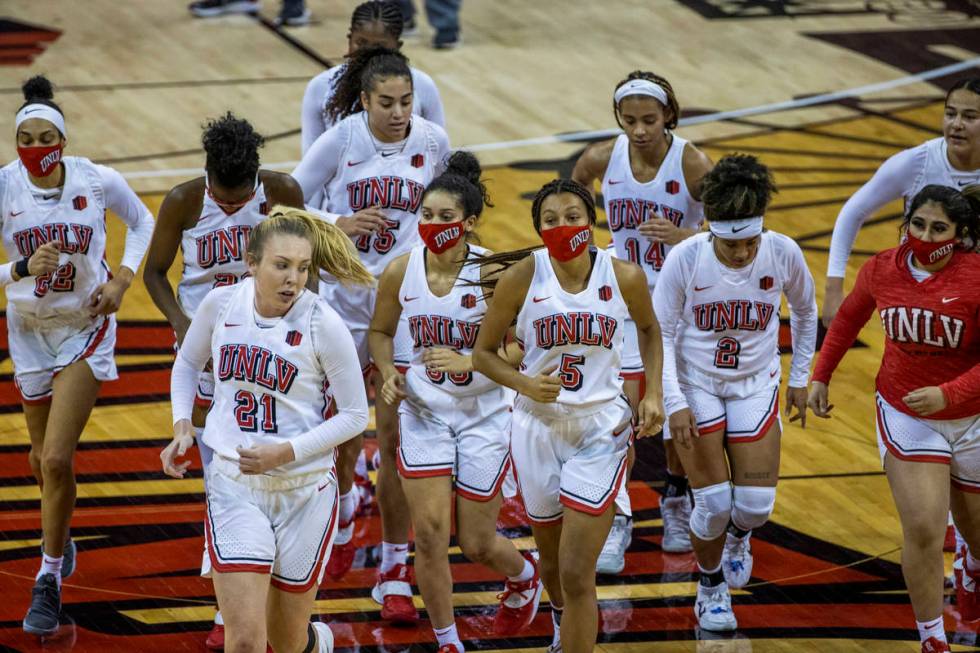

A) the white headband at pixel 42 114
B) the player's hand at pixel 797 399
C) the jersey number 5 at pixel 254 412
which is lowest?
the player's hand at pixel 797 399

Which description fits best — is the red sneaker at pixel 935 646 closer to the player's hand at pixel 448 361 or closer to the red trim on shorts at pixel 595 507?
the red trim on shorts at pixel 595 507

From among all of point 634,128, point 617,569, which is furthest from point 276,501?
point 634,128

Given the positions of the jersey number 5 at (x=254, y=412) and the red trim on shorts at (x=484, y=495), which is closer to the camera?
the jersey number 5 at (x=254, y=412)

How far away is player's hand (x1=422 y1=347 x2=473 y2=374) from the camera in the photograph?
5.75m

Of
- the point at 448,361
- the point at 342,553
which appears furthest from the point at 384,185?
the point at 342,553

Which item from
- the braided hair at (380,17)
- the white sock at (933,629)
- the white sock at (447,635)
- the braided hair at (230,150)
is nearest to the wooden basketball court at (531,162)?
the white sock at (447,635)

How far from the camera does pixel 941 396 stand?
5.55m

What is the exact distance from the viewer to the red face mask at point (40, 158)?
6.18 metres

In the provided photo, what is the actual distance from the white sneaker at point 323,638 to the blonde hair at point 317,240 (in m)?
1.30

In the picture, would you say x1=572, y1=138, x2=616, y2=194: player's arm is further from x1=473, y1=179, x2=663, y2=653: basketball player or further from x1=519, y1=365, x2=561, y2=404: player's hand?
x1=519, y1=365, x2=561, y2=404: player's hand

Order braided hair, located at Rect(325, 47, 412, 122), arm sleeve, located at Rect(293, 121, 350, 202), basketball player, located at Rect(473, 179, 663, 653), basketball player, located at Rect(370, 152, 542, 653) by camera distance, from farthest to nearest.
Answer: braided hair, located at Rect(325, 47, 412, 122) → arm sleeve, located at Rect(293, 121, 350, 202) → basketball player, located at Rect(370, 152, 542, 653) → basketball player, located at Rect(473, 179, 663, 653)

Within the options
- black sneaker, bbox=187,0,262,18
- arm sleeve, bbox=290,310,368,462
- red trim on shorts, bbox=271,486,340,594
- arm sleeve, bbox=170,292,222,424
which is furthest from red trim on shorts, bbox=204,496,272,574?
black sneaker, bbox=187,0,262,18

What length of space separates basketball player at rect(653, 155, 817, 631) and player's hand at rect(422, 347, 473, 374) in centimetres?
87

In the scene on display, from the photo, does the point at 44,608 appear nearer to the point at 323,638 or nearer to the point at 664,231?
the point at 323,638
